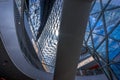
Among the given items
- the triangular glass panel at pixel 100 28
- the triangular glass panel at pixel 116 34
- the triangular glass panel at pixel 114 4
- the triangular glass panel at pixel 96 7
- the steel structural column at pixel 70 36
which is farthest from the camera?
the triangular glass panel at pixel 100 28

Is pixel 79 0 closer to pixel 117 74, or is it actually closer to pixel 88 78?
pixel 117 74

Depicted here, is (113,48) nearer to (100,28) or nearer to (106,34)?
(106,34)

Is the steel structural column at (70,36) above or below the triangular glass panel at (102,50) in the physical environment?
above

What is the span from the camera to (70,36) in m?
8.47

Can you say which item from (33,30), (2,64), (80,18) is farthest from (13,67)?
(80,18)

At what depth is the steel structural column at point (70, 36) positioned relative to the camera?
809cm

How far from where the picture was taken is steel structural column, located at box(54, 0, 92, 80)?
8.09m

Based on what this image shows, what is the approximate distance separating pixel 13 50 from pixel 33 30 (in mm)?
12481

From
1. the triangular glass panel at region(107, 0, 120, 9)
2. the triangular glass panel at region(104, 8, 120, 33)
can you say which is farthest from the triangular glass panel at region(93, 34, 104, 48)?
the triangular glass panel at region(107, 0, 120, 9)

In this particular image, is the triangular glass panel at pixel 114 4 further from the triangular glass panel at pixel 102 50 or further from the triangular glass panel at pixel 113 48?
the triangular glass panel at pixel 102 50

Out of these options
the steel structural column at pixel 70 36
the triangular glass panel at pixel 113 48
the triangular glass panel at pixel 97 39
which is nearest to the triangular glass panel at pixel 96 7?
the triangular glass panel at pixel 97 39

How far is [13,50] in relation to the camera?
69.3 ft

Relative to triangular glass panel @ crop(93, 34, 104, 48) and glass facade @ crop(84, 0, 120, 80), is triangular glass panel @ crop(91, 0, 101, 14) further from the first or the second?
triangular glass panel @ crop(93, 34, 104, 48)

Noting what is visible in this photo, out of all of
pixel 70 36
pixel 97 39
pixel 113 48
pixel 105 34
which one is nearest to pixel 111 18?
pixel 105 34
